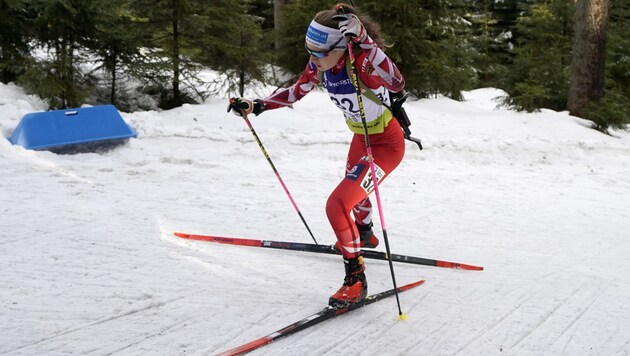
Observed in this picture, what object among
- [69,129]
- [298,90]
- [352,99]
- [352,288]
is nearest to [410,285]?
[352,288]

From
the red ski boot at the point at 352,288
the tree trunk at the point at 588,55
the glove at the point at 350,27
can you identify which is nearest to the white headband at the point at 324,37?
the glove at the point at 350,27

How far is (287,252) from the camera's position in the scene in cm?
460

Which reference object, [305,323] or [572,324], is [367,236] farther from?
[572,324]

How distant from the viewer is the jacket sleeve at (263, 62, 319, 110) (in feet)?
13.7

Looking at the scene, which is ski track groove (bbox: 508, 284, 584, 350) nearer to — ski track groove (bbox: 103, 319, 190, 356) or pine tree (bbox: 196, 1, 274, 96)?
ski track groove (bbox: 103, 319, 190, 356)

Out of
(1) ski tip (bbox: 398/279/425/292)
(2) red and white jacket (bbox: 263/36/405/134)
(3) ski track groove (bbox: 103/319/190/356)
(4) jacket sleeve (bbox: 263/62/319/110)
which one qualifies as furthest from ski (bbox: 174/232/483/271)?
(3) ski track groove (bbox: 103/319/190/356)

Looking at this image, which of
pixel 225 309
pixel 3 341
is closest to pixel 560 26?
pixel 225 309

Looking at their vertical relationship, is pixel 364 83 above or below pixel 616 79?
above

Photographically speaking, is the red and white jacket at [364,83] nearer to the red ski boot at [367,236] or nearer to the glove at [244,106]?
the glove at [244,106]

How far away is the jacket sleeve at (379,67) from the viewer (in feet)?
11.3

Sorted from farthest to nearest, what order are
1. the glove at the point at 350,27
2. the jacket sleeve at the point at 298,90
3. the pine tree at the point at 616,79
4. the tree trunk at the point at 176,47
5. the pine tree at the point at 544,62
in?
1. the pine tree at the point at 544,62
2. the pine tree at the point at 616,79
3. the tree trunk at the point at 176,47
4. the jacket sleeve at the point at 298,90
5. the glove at the point at 350,27

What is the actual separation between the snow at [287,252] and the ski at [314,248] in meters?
0.06

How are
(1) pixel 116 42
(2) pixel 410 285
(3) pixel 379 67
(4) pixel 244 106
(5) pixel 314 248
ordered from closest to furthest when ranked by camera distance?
(3) pixel 379 67 → (2) pixel 410 285 → (4) pixel 244 106 → (5) pixel 314 248 → (1) pixel 116 42

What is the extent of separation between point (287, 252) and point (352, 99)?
5.10ft
